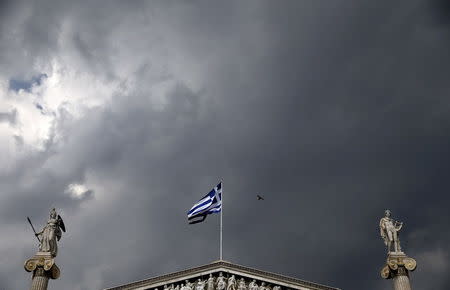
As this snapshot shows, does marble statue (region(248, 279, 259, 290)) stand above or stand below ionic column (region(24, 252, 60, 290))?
below

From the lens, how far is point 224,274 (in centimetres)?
4028

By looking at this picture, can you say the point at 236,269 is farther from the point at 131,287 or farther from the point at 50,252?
the point at 50,252

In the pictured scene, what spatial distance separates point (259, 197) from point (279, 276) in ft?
30.6

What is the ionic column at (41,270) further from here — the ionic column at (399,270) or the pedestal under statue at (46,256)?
the ionic column at (399,270)

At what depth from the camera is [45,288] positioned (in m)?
38.9

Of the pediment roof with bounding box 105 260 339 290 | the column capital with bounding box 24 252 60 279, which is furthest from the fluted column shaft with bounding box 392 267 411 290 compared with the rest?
the column capital with bounding box 24 252 60 279

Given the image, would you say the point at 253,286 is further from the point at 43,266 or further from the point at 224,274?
the point at 43,266

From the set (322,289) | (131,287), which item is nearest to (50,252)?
(131,287)

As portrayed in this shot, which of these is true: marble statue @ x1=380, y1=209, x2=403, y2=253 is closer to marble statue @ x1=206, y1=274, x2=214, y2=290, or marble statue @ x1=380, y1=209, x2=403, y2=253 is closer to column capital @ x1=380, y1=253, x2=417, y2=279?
column capital @ x1=380, y1=253, x2=417, y2=279

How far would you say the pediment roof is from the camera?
40.0m

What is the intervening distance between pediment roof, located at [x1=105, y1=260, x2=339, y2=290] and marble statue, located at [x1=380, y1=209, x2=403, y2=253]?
5.04m

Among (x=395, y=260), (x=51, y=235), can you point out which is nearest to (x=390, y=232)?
(x=395, y=260)

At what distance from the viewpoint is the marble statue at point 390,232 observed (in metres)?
40.8

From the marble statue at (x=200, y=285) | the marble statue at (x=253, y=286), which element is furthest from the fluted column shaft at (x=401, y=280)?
the marble statue at (x=200, y=285)
